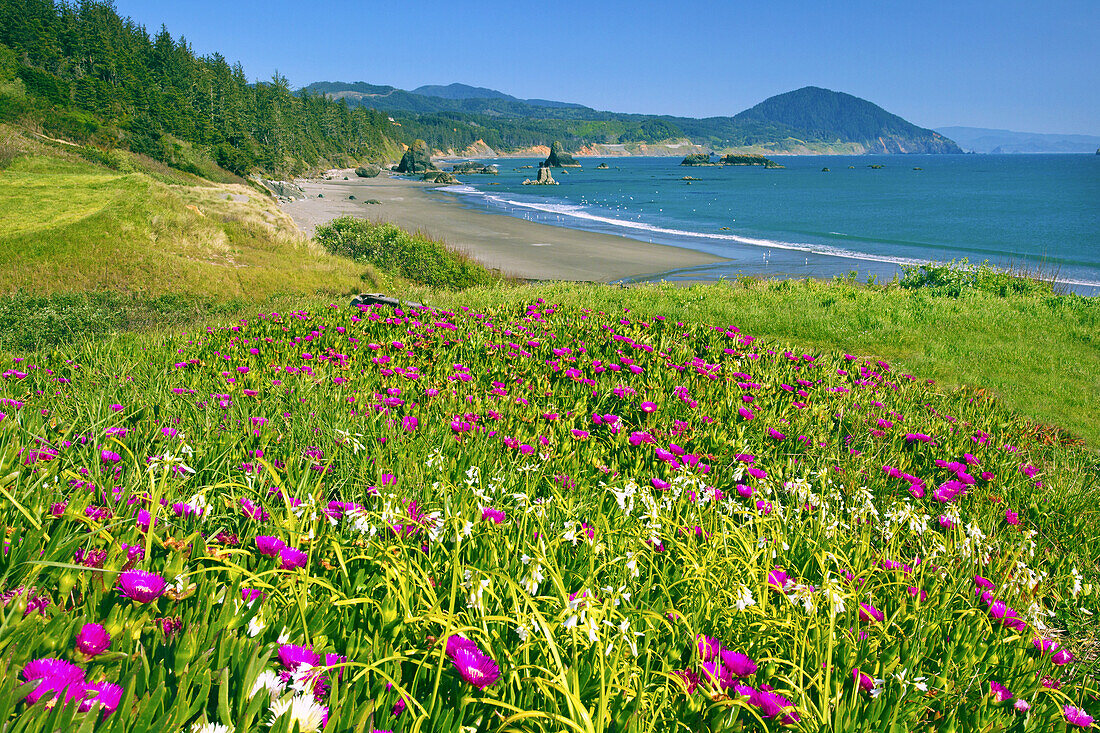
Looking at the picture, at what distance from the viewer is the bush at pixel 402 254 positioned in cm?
1681

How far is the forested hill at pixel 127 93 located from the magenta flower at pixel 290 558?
48.5 m

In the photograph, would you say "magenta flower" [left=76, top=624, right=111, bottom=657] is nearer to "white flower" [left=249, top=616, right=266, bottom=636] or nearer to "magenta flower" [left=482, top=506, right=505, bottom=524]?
"white flower" [left=249, top=616, right=266, bottom=636]

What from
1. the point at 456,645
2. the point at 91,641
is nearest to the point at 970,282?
the point at 456,645

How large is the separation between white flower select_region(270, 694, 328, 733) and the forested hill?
161 ft

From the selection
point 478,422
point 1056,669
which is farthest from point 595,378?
point 1056,669

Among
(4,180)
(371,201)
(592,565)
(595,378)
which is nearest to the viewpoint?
(592,565)

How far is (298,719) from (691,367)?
188 inches

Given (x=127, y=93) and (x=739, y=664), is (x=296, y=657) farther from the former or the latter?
(x=127, y=93)

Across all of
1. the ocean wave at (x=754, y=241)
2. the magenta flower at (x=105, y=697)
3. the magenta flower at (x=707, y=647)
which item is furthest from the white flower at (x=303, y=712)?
the ocean wave at (x=754, y=241)

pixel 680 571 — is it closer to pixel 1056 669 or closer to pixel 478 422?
pixel 1056 669

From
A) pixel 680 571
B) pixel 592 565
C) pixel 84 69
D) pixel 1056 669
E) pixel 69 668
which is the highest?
pixel 84 69

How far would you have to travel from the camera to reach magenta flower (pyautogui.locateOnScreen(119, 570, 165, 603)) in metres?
1.54

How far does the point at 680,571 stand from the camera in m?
2.58

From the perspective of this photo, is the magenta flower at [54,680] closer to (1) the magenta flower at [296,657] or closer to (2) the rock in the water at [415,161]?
(1) the magenta flower at [296,657]
